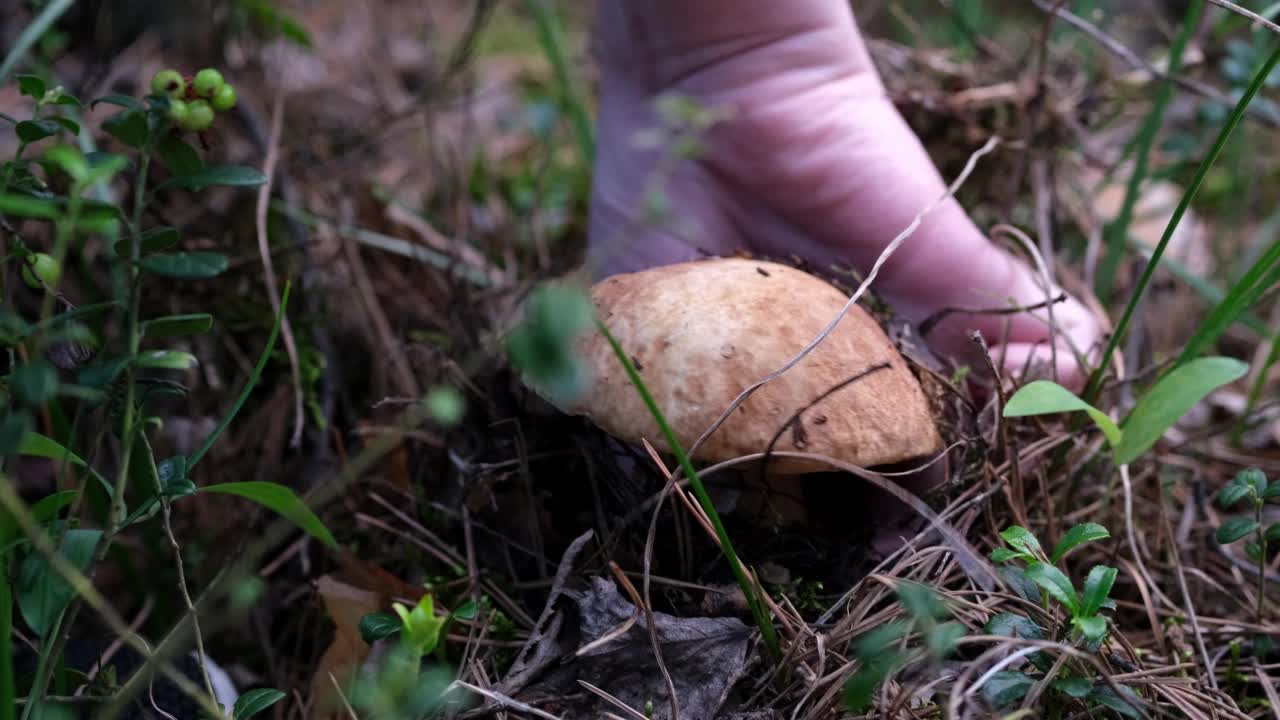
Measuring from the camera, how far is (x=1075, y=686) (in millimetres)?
893

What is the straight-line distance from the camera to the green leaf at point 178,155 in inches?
35.8

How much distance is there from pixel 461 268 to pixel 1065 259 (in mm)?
1368

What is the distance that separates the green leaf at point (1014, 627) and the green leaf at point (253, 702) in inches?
30.7

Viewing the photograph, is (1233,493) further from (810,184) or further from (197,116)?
(197,116)

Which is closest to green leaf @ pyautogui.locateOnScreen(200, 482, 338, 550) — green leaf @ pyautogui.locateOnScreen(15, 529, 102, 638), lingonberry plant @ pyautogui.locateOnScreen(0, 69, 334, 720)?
lingonberry plant @ pyautogui.locateOnScreen(0, 69, 334, 720)

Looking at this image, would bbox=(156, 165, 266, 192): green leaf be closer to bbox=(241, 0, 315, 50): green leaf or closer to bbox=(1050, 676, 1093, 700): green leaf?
bbox=(1050, 676, 1093, 700): green leaf

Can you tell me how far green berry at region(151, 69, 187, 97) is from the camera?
2.82 feet

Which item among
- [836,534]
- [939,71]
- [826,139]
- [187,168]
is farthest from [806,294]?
[939,71]

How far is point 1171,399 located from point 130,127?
4.01ft

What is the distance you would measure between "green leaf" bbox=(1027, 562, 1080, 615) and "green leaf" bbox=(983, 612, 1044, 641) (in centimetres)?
6

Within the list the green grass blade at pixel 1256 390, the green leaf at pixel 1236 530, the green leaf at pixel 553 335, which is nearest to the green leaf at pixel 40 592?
the green leaf at pixel 553 335

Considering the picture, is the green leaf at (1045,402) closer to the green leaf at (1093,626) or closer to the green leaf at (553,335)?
the green leaf at (1093,626)

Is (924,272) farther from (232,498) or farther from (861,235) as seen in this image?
(232,498)

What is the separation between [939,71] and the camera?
212cm
